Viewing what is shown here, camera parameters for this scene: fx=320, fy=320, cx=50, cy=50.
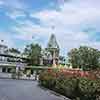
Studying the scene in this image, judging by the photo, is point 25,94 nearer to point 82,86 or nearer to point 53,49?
point 82,86

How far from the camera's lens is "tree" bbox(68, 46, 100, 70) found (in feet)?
365

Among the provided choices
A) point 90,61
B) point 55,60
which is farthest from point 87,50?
point 55,60

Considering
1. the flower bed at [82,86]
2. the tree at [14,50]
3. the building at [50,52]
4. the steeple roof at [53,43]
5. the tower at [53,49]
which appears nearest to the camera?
the flower bed at [82,86]

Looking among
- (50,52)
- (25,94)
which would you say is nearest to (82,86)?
(25,94)

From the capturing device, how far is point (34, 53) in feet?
418

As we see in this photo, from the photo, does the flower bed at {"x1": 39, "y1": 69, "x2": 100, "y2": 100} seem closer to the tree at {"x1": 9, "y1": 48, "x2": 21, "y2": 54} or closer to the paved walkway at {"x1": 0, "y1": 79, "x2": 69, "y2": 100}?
the paved walkway at {"x1": 0, "y1": 79, "x2": 69, "y2": 100}

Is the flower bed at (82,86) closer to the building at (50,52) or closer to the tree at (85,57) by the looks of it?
the tree at (85,57)

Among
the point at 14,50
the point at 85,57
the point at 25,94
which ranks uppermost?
the point at 14,50

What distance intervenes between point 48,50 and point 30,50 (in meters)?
9.26

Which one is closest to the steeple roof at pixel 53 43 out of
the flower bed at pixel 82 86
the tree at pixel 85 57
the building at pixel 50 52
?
the building at pixel 50 52

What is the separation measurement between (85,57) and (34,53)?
23.2 metres

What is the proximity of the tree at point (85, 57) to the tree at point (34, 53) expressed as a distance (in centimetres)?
1599

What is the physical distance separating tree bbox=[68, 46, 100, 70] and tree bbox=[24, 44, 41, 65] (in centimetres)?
1599

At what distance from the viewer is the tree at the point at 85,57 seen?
111225 mm
